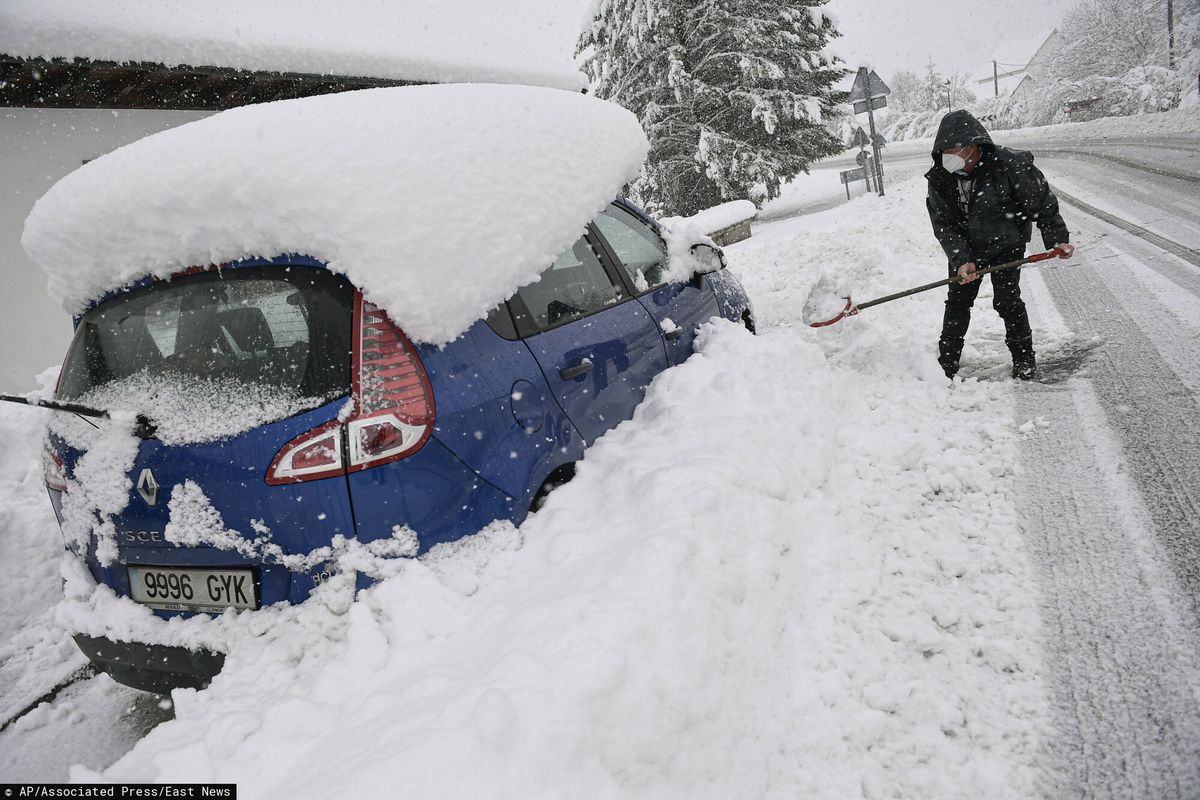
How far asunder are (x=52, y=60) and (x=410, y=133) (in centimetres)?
692

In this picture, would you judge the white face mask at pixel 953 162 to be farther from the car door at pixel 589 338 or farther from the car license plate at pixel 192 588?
the car license plate at pixel 192 588

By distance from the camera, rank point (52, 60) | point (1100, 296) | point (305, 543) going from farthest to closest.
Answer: point (52, 60) → point (1100, 296) → point (305, 543)

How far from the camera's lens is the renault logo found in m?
2.16

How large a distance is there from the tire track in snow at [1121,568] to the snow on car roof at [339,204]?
2280mm

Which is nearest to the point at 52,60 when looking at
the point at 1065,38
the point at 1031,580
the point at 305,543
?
the point at 305,543

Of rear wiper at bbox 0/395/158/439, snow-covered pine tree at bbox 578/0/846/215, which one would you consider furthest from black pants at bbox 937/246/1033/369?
snow-covered pine tree at bbox 578/0/846/215

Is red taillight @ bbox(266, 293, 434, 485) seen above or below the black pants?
above

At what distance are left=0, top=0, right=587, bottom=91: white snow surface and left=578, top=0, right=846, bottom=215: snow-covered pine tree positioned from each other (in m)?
3.97

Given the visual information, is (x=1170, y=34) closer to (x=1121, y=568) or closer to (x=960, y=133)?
(x=960, y=133)

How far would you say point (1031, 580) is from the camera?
2.46 metres

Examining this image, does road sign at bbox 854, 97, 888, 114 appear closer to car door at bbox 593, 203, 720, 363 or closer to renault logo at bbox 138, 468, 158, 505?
car door at bbox 593, 203, 720, 363

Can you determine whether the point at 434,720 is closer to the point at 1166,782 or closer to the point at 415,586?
the point at 415,586

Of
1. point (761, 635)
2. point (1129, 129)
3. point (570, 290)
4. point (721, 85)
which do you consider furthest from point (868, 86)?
point (1129, 129)

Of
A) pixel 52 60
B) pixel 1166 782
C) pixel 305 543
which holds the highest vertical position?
pixel 52 60
